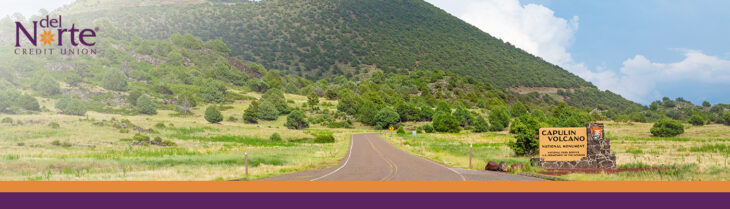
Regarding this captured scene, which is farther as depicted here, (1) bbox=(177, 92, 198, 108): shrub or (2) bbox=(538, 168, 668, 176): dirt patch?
(1) bbox=(177, 92, 198, 108): shrub

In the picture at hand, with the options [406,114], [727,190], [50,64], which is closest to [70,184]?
[727,190]

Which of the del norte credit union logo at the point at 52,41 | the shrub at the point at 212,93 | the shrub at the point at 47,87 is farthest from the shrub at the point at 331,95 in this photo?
the shrub at the point at 47,87

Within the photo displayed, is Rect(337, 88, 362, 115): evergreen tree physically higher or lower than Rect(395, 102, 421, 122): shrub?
higher

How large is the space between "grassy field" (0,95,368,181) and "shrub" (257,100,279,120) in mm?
26866

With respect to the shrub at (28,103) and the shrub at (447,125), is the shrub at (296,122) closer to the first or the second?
the shrub at (447,125)

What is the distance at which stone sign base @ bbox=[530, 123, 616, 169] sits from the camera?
2238 cm

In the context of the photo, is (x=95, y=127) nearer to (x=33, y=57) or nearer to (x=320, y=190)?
(x=320, y=190)

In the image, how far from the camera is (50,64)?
11725cm

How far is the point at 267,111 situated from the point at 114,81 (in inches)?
1912

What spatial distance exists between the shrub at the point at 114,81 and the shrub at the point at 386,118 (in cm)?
7002

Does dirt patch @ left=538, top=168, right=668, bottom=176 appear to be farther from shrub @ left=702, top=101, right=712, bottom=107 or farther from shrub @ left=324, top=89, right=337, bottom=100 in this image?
shrub @ left=702, top=101, right=712, bottom=107

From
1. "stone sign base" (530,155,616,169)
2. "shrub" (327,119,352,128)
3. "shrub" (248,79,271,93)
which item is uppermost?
"shrub" (248,79,271,93)

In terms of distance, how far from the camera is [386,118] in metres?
96.9

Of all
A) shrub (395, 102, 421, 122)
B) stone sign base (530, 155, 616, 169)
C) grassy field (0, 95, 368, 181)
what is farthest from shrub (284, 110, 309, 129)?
stone sign base (530, 155, 616, 169)
